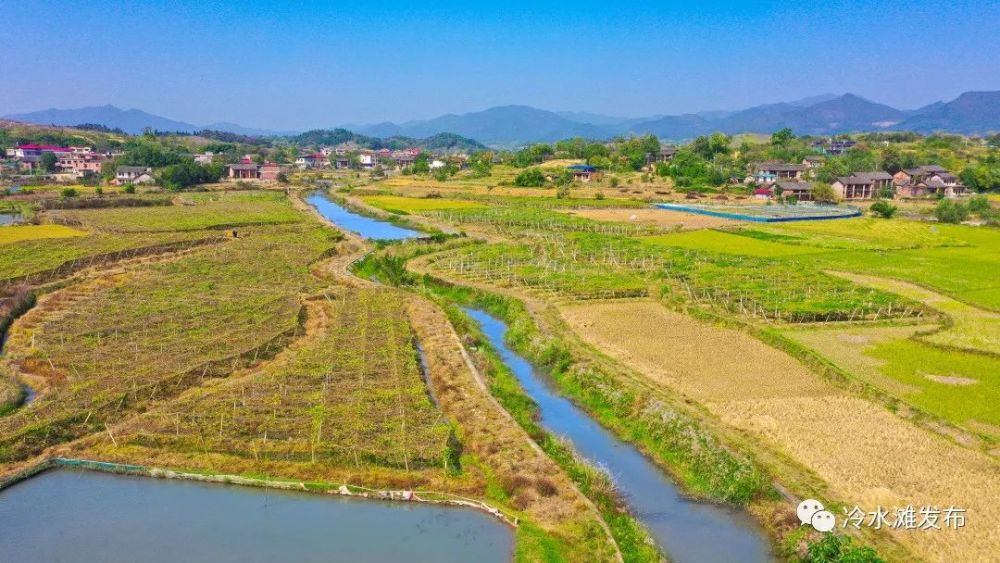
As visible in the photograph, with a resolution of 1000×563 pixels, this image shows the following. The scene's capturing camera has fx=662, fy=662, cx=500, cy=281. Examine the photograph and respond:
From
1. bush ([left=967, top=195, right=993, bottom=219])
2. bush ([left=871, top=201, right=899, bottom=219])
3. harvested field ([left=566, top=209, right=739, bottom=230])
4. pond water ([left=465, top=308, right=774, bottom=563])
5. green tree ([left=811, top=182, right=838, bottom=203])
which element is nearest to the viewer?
pond water ([left=465, top=308, right=774, bottom=563])

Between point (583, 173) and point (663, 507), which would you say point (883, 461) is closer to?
point (663, 507)

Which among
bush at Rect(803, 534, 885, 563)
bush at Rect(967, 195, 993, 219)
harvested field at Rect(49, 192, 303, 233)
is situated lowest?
bush at Rect(803, 534, 885, 563)

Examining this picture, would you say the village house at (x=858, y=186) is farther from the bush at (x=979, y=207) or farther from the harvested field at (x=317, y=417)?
the harvested field at (x=317, y=417)

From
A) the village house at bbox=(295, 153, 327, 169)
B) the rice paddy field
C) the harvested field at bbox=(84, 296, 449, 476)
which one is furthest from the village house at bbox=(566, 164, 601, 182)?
the harvested field at bbox=(84, 296, 449, 476)

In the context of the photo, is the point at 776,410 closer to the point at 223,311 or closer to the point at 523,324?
the point at 523,324

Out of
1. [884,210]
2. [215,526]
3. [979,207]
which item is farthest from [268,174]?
[215,526]

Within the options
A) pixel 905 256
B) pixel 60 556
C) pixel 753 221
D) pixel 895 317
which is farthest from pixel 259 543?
pixel 753 221

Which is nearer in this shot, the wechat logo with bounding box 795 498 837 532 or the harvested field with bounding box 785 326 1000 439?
the wechat logo with bounding box 795 498 837 532

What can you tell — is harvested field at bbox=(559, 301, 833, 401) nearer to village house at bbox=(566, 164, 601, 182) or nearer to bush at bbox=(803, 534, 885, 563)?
bush at bbox=(803, 534, 885, 563)
